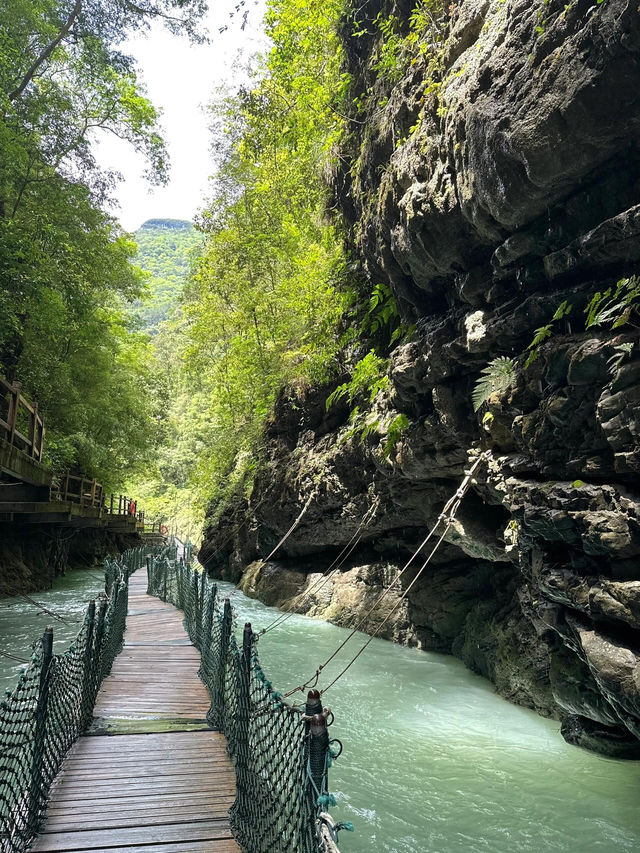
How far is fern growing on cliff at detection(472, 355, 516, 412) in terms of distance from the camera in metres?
6.03

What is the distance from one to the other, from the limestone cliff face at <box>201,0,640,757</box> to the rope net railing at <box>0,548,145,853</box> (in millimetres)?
4744

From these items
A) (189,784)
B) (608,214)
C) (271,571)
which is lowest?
(189,784)

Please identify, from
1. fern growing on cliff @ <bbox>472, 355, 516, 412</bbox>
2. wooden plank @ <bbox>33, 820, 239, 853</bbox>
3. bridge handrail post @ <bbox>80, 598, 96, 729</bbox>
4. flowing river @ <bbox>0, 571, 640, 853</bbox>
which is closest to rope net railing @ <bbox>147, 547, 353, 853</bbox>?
wooden plank @ <bbox>33, 820, 239, 853</bbox>

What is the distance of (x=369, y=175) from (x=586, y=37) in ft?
16.1

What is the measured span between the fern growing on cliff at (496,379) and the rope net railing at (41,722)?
4993 millimetres

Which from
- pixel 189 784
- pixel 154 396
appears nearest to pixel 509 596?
pixel 189 784

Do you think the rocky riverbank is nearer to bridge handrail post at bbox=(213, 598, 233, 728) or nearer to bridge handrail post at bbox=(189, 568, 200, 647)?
bridge handrail post at bbox=(189, 568, 200, 647)

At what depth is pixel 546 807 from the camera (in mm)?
4980

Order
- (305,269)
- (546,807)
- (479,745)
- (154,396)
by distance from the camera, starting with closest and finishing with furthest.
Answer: (546,807)
(479,745)
(305,269)
(154,396)

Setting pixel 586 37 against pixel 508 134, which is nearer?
pixel 586 37

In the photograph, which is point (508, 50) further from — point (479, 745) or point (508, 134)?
point (479, 745)

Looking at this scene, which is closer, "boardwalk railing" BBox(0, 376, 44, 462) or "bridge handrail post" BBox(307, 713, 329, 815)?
"bridge handrail post" BBox(307, 713, 329, 815)

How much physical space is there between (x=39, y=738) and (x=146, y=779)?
109cm

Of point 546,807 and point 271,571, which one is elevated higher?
point 271,571
